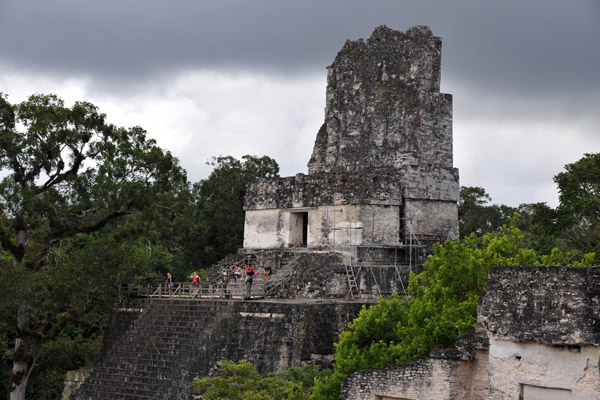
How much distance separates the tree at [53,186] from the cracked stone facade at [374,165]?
3670 mm

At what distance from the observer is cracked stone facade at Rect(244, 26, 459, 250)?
64.5 ft

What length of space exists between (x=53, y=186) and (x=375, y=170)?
27.6 ft

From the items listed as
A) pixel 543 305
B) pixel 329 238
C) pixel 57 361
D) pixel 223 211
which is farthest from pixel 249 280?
pixel 223 211

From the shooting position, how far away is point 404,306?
12906 millimetres

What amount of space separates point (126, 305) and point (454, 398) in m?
10.7

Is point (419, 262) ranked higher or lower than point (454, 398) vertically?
higher

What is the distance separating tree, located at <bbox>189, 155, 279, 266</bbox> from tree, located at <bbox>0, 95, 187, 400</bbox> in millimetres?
10186

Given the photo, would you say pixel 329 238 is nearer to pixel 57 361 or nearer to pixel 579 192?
pixel 579 192

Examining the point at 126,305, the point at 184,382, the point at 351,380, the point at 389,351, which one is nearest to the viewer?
the point at 351,380

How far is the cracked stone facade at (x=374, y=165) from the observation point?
19.7 metres

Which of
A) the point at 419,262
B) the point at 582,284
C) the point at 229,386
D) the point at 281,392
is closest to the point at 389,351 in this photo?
the point at 281,392

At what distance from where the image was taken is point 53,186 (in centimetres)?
1931

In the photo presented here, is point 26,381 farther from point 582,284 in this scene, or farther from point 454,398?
point 582,284

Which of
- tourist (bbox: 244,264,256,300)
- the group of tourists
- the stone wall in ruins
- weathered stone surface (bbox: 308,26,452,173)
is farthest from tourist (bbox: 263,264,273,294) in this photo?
the stone wall in ruins
